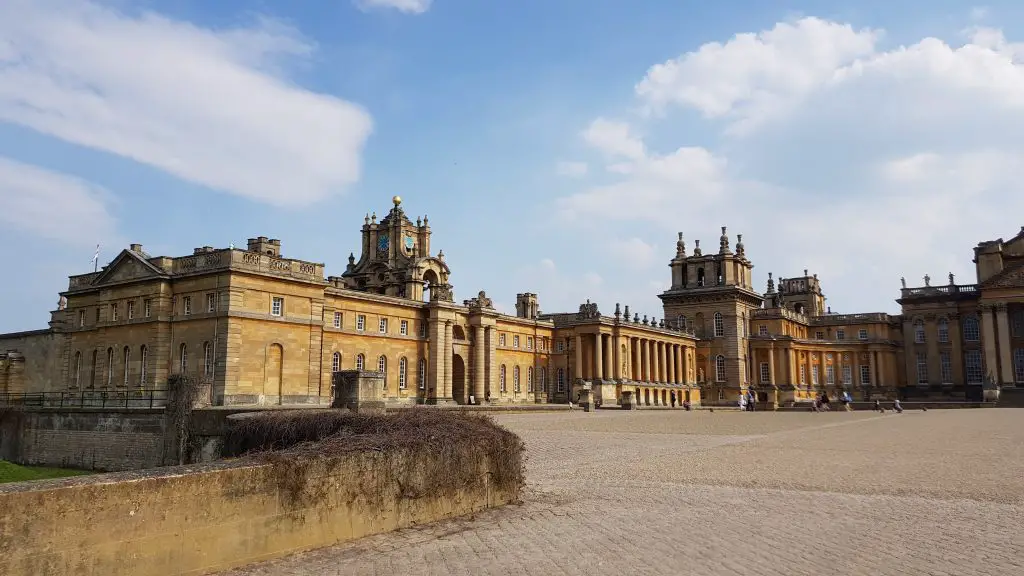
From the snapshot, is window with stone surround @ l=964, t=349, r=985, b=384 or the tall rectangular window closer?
window with stone surround @ l=964, t=349, r=985, b=384

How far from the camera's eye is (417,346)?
53875 mm

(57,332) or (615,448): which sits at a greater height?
(57,332)

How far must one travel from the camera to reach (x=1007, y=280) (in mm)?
72188

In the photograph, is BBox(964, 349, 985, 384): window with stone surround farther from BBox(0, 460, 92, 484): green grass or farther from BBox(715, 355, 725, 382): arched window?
BBox(0, 460, 92, 484): green grass

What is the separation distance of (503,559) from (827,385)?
89.5m

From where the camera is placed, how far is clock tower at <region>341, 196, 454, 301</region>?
2542 inches

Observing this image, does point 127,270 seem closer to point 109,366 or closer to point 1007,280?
point 109,366

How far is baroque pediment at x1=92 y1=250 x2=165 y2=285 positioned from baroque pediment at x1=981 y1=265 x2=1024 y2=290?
2916 inches

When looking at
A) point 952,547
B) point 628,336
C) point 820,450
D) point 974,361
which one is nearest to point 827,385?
point 974,361

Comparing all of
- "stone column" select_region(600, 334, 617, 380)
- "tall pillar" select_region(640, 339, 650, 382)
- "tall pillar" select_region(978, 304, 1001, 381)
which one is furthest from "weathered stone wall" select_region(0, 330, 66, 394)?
"tall pillar" select_region(978, 304, 1001, 381)

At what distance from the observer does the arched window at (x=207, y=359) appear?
1501 inches

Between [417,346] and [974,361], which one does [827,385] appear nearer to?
[974,361]

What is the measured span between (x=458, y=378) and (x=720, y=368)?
3732 centimetres

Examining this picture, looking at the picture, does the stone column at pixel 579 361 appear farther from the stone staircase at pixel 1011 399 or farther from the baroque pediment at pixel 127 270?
the baroque pediment at pixel 127 270
